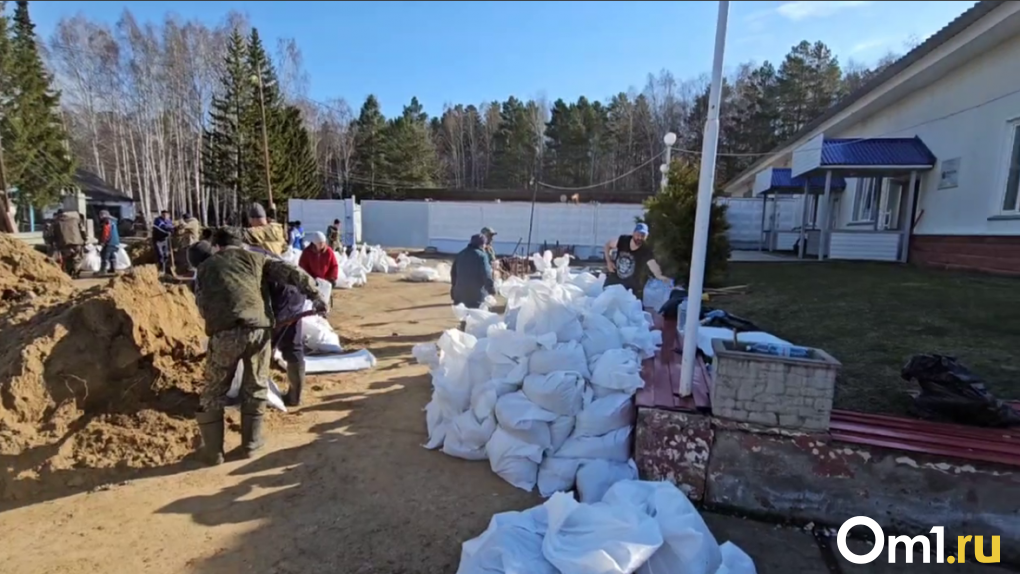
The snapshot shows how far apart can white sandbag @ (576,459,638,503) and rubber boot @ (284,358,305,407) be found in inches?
104

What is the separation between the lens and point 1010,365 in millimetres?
3812

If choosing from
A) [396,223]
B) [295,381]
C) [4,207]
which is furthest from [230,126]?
[295,381]

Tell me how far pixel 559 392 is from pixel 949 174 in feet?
35.1

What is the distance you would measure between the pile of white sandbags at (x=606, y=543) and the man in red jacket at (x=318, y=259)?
493 cm

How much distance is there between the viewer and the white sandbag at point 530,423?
3129 mm

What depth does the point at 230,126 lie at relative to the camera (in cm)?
3077

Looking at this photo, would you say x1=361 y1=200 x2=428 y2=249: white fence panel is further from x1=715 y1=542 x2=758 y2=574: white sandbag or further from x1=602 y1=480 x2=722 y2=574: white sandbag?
x1=715 y1=542 x2=758 y2=574: white sandbag

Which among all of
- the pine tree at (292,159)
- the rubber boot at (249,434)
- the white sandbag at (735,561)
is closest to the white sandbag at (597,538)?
the white sandbag at (735,561)

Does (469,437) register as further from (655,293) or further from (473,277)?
(655,293)

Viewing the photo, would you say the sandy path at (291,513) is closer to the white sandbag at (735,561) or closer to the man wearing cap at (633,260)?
the white sandbag at (735,561)

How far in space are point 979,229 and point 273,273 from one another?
1071cm

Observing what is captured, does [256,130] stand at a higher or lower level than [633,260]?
higher

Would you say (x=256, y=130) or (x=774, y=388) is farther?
(x=256, y=130)

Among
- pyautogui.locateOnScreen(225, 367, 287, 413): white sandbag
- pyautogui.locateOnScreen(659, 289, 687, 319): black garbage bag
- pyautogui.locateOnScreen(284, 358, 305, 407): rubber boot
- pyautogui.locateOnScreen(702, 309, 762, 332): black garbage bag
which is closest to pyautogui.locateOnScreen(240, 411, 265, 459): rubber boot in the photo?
pyautogui.locateOnScreen(225, 367, 287, 413): white sandbag
